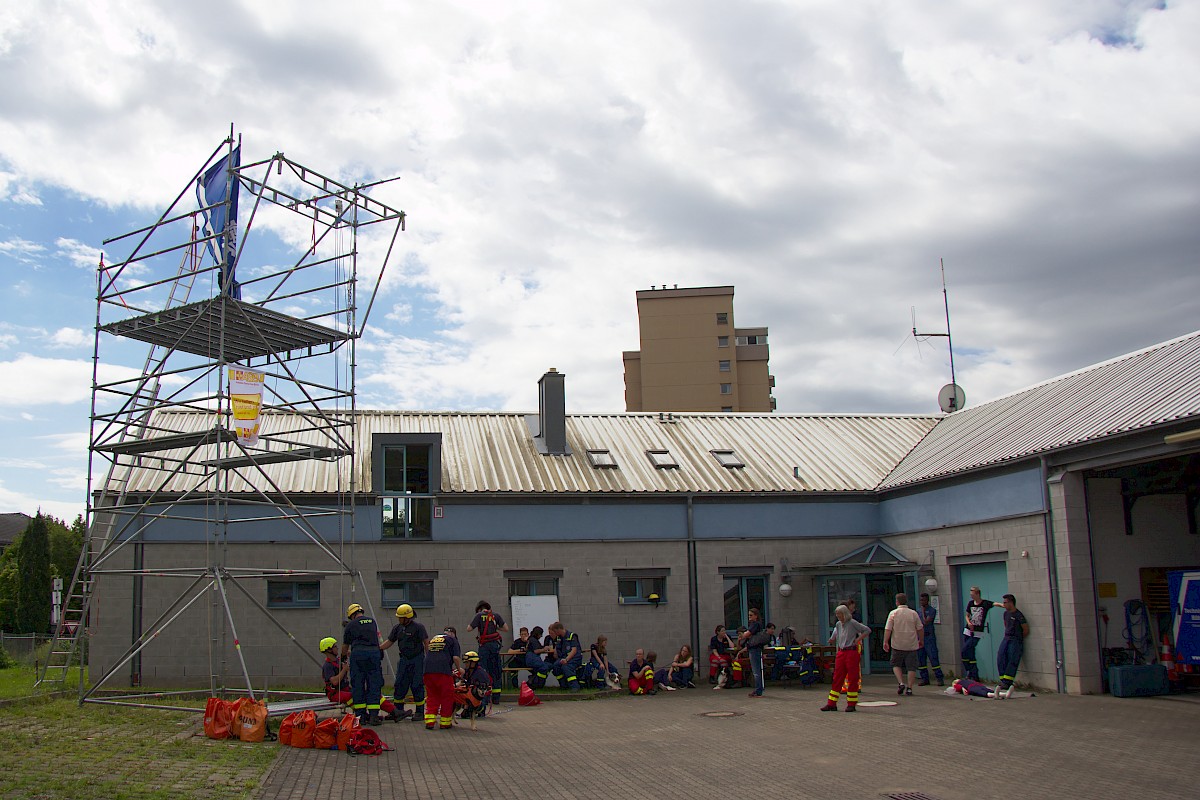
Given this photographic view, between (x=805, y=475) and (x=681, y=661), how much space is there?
21.4 feet

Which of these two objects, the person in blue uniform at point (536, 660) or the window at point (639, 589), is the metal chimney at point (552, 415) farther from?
the person in blue uniform at point (536, 660)

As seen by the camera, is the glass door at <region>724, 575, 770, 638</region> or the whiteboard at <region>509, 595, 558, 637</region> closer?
the whiteboard at <region>509, 595, 558, 637</region>

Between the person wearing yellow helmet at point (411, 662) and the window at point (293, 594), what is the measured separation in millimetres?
6899

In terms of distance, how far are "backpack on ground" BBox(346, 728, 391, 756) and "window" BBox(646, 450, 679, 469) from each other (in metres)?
13.7

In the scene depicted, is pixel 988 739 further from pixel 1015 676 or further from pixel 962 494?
pixel 962 494

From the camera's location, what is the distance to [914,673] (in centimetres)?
1775

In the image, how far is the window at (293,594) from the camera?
21703 millimetres

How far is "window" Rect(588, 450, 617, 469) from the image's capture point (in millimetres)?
24688

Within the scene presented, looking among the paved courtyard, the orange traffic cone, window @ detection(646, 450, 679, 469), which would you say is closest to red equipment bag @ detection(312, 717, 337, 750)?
the paved courtyard

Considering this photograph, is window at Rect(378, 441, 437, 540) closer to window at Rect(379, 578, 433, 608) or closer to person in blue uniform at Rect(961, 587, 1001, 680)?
window at Rect(379, 578, 433, 608)

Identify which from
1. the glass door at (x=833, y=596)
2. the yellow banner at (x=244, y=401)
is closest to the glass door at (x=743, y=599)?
the glass door at (x=833, y=596)

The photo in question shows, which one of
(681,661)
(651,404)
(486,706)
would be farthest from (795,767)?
(651,404)

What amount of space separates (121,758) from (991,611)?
48.7 ft

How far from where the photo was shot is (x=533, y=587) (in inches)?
895
